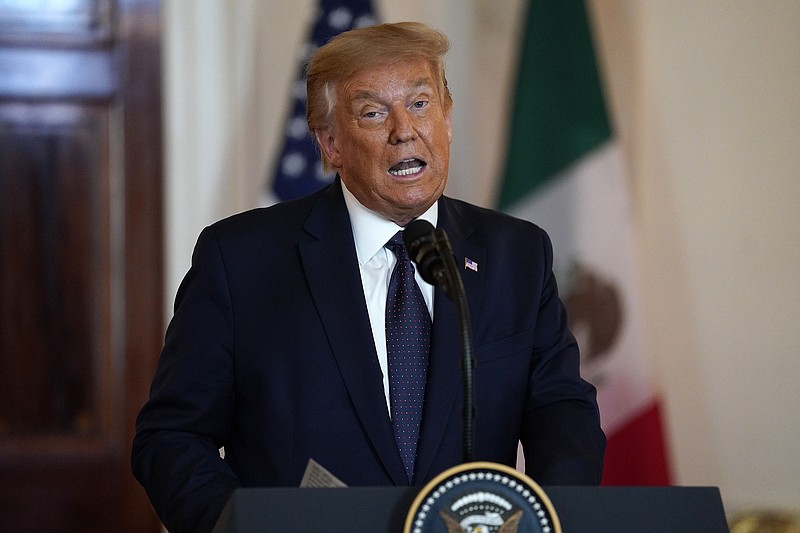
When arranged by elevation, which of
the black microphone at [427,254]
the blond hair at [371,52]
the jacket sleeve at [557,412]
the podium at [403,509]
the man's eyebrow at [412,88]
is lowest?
the jacket sleeve at [557,412]

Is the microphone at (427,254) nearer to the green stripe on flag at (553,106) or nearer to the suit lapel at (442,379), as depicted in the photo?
the suit lapel at (442,379)

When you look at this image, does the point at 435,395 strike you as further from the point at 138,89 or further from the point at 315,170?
the point at 138,89

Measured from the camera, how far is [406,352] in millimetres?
2197

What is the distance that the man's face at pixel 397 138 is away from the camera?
2.27 meters

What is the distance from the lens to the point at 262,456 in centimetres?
220

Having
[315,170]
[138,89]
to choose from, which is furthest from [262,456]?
[138,89]

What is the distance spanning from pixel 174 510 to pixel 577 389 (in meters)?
0.82

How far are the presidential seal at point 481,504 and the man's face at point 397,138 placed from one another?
0.94 metres

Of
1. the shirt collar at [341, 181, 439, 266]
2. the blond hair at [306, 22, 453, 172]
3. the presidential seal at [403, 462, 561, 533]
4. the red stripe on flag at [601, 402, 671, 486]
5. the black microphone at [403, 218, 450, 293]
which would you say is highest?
the blond hair at [306, 22, 453, 172]

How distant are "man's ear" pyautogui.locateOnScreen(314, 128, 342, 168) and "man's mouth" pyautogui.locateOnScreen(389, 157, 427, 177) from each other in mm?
176

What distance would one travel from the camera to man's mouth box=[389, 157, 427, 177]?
7.48 ft

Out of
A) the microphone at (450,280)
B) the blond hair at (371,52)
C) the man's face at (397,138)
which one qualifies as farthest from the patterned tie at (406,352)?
the microphone at (450,280)

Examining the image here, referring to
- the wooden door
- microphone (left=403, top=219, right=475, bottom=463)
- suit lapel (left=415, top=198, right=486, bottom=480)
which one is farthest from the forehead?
the wooden door

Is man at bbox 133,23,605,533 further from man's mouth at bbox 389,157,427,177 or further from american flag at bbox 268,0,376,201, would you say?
american flag at bbox 268,0,376,201
